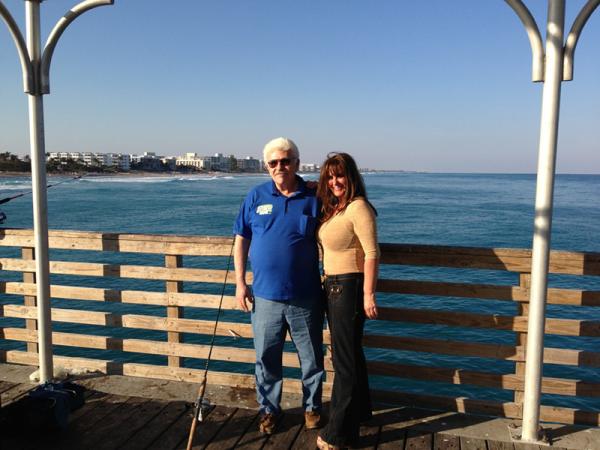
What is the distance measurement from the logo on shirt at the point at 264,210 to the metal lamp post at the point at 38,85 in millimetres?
1605

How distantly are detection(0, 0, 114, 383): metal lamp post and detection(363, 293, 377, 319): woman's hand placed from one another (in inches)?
91.1

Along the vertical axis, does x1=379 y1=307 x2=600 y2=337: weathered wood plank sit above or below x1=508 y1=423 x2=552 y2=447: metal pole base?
above

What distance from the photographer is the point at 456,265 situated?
Answer: 3195mm

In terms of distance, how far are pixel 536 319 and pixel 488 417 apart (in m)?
0.82

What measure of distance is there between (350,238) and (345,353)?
67cm

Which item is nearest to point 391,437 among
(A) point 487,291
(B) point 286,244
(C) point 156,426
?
(A) point 487,291

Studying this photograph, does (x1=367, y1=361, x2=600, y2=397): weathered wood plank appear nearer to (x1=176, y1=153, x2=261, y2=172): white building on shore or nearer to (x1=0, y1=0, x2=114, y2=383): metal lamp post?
(x1=0, y1=0, x2=114, y2=383): metal lamp post

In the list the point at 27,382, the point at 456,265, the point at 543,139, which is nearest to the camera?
the point at 543,139

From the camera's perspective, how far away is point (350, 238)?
2.71m

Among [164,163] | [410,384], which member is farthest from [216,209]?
[164,163]

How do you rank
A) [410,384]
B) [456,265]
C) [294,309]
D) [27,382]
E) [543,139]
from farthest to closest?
[410,384] < [27,382] < [456,265] < [294,309] < [543,139]

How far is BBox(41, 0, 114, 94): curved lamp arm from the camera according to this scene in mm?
3289

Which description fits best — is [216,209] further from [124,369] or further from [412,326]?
[124,369]

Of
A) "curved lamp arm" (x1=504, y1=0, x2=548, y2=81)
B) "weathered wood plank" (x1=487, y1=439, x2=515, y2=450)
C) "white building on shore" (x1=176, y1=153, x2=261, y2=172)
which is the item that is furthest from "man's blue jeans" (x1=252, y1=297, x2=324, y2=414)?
"white building on shore" (x1=176, y1=153, x2=261, y2=172)
